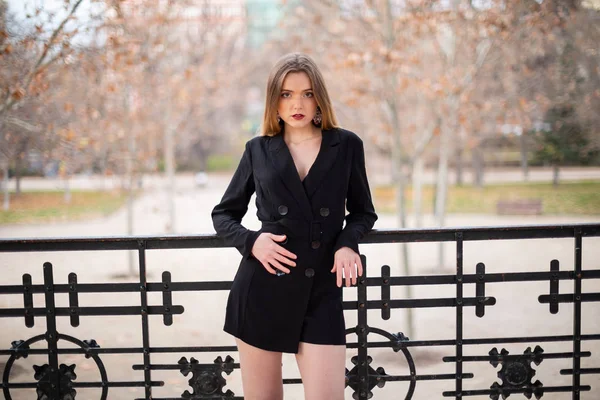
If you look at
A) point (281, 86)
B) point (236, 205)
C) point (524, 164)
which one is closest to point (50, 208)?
point (236, 205)

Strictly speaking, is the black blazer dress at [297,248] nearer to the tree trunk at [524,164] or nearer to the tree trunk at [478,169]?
the tree trunk at [478,169]

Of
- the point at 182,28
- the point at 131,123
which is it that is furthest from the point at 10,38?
the point at 182,28

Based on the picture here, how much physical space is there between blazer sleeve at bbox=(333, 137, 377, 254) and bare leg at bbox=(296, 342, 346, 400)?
50 centimetres

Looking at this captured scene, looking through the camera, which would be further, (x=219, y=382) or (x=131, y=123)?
(x=131, y=123)

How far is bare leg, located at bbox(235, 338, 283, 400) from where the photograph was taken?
2.56 m

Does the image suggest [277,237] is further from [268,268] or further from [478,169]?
[478,169]

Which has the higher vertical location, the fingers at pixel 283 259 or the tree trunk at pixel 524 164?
the tree trunk at pixel 524 164

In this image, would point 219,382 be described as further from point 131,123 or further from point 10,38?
point 131,123

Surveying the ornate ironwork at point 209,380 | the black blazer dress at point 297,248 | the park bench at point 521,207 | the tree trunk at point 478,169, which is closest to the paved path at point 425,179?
the tree trunk at point 478,169

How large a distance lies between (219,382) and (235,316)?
35.4 inches

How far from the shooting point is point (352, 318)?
1216cm

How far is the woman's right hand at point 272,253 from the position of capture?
2.45 m

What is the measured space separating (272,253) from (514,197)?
97.2ft

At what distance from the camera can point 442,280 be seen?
3230 millimetres
